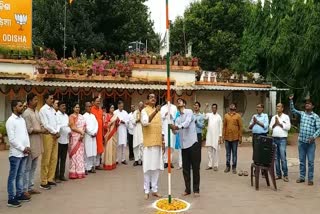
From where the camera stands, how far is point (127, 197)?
7.70 meters

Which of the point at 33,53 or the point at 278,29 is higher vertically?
the point at 278,29

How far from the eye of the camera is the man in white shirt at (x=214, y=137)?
10.9 meters

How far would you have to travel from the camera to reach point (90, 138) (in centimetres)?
1026

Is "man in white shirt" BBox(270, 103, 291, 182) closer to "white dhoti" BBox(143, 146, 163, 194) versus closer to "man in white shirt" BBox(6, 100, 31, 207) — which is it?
"white dhoti" BBox(143, 146, 163, 194)

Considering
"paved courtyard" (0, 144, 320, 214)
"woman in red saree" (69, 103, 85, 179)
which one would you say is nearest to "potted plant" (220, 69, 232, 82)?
"paved courtyard" (0, 144, 320, 214)

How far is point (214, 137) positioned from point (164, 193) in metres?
3.23

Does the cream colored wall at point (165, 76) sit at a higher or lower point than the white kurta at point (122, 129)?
higher

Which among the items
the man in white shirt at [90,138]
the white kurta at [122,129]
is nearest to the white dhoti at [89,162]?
the man in white shirt at [90,138]

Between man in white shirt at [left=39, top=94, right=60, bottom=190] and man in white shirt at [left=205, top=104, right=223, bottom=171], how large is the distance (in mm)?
4166

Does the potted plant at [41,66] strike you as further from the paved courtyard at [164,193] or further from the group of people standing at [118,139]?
the paved courtyard at [164,193]

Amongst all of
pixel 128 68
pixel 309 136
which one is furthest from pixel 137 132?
pixel 128 68

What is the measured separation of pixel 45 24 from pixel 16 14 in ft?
26.2

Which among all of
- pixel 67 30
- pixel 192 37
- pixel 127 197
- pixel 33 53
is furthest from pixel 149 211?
pixel 192 37

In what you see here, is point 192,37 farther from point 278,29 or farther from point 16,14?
point 16,14
